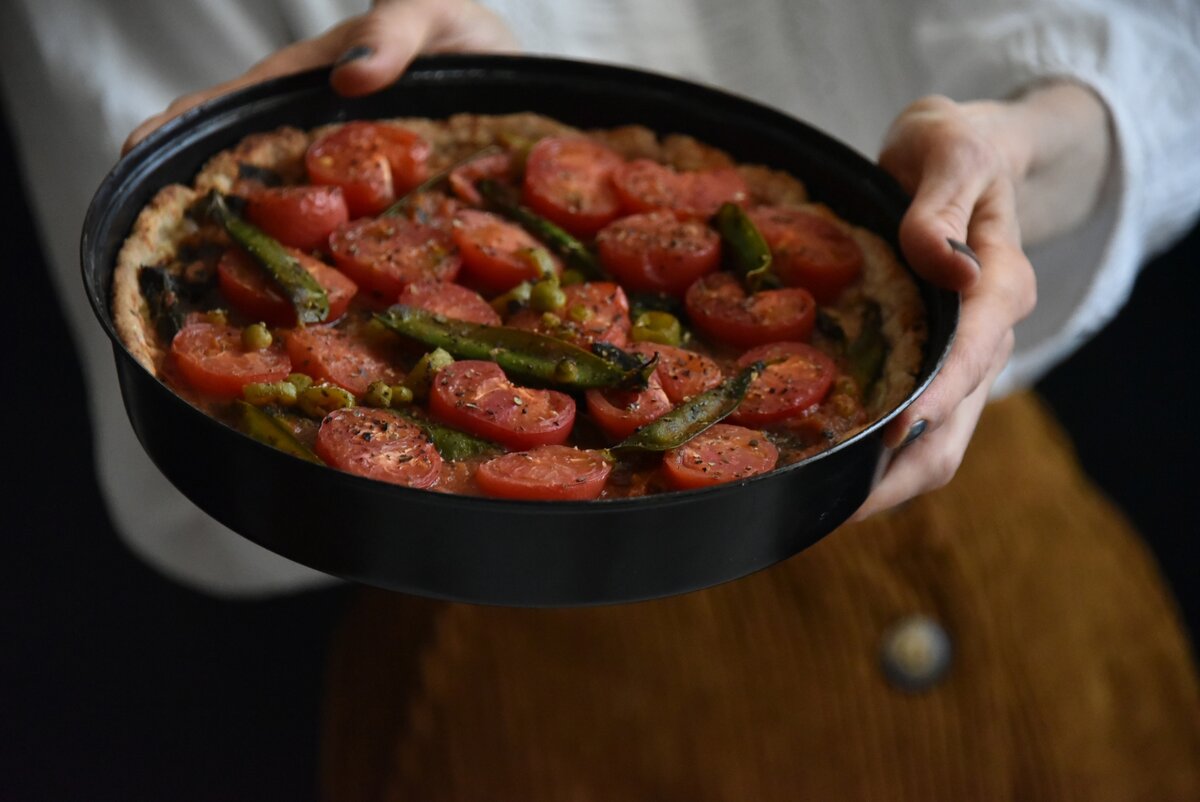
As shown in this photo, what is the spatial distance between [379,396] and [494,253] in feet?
1.54

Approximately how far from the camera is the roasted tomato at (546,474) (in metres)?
1.73

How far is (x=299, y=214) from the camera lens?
7.41 feet

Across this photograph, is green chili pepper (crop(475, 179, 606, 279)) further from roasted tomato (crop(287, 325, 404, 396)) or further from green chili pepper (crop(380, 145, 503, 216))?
roasted tomato (crop(287, 325, 404, 396))

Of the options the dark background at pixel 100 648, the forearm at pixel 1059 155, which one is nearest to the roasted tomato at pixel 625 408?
the forearm at pixel 1059 155

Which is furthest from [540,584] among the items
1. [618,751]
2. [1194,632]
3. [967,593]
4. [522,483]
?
[1194,632]

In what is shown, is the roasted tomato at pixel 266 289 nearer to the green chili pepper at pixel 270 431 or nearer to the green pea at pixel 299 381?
the green pea at pixel 299 381

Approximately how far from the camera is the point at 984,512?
359cm

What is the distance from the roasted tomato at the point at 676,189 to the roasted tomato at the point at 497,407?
63cm

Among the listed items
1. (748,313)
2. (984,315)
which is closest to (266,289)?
(748,313)

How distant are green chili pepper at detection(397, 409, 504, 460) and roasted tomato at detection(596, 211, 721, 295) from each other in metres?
0.58

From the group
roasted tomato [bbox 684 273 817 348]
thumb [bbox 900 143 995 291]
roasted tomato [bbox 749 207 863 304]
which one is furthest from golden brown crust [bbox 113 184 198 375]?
thumb [bbox 900 143 995 291]

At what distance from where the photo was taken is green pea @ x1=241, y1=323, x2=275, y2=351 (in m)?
1.99

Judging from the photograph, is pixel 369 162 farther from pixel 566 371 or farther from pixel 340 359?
pixel 566 371

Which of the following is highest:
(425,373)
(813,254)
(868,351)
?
(425,373)
